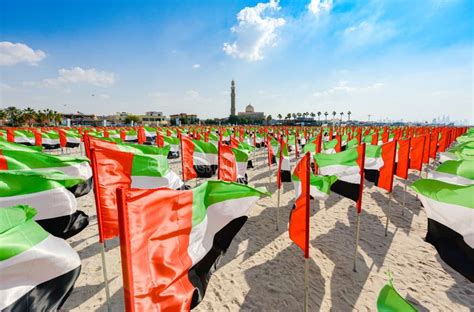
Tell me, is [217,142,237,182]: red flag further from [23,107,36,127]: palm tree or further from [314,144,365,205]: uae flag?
[23,107,36,127]: palm tree

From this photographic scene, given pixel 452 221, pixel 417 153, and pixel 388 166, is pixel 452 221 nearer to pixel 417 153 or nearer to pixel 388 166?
pixel 388 166

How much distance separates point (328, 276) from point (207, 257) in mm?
4095

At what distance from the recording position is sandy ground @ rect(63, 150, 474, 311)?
5.52 m

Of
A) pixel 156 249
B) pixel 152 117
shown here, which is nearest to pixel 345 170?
pixel 156 249

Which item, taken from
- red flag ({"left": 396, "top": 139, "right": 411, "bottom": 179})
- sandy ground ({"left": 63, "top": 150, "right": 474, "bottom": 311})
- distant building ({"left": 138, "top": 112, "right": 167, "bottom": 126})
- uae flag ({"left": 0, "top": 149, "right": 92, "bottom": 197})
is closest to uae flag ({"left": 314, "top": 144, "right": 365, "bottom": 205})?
sandy ground ({"left": 63, "top": 150, "right": 474, "bottom": 311})

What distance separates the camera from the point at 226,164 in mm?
9203

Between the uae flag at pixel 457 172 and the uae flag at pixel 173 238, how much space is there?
616cm

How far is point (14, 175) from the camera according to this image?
4.54 metres

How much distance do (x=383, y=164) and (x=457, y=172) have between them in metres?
2.25

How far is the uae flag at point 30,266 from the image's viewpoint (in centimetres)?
261

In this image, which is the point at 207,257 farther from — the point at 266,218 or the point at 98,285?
the point at 266,218

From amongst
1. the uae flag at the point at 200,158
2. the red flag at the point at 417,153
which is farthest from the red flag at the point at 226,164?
the red flag at the point at 417,153

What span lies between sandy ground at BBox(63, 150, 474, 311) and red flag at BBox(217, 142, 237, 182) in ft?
6.79

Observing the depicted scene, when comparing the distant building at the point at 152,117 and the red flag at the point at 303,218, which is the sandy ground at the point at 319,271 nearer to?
the red flag at the point at 303,218
